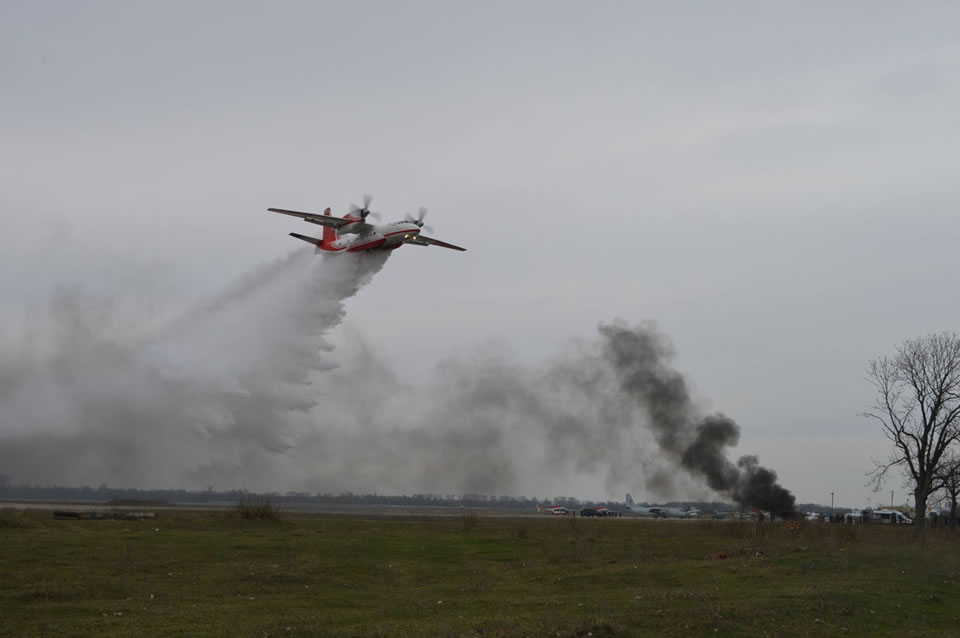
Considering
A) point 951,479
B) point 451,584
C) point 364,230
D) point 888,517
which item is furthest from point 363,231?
point 888,517

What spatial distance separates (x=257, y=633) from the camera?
55.8 feet

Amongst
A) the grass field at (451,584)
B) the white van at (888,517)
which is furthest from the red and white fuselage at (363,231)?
the white van at (888,517)

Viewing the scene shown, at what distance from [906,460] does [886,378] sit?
6459 millimetres

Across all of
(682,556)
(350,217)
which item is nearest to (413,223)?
(350,217)

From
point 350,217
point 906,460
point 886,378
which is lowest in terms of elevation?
point 906,460

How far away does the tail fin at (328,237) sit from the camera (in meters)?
58.8

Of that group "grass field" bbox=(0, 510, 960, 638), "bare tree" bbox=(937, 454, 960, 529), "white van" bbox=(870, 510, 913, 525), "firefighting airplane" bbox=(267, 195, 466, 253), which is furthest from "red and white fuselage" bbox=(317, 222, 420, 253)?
"white van" bbox=(870, 510, 913, 525)

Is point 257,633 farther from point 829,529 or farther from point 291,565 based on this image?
point 829,529

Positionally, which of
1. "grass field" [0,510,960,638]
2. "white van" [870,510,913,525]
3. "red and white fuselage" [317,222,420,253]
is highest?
"red and white fuselage" [317,222,420,253]

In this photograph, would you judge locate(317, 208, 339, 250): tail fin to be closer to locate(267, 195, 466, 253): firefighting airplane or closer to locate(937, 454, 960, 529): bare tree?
locate(267, 195, 466, 253): firefighting airplane

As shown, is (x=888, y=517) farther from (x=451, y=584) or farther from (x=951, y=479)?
(x=451, y=584)

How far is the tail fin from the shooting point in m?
58.8

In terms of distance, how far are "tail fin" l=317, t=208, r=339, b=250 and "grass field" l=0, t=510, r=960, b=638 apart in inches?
925

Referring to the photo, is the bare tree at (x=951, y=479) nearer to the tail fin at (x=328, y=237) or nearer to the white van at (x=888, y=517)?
the white van at (x=888, y=517)
